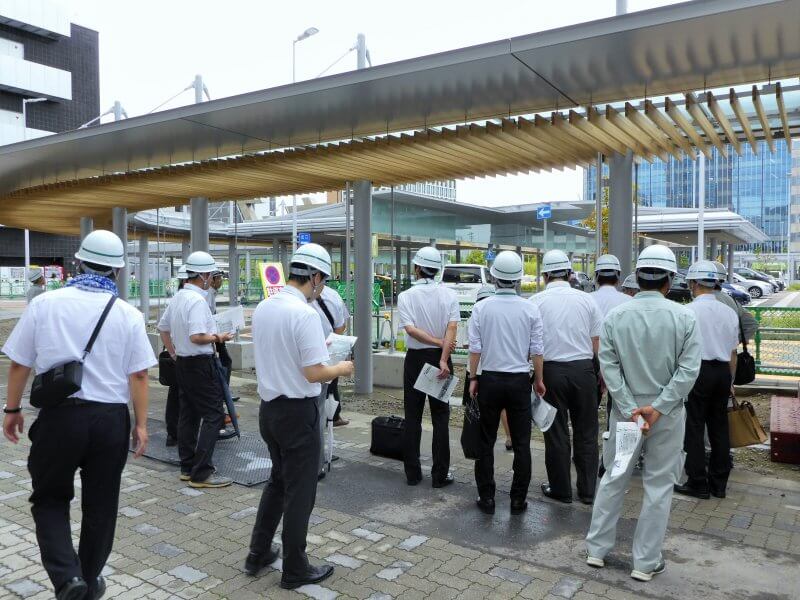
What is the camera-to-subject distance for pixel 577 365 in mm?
5301

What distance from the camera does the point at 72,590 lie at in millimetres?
3332

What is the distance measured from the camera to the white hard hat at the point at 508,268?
Result: 506 centimetres

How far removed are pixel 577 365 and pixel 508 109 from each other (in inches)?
109

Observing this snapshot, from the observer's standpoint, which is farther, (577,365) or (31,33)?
(31,33)

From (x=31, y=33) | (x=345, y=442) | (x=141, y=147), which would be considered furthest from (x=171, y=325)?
(x=31, y=33)

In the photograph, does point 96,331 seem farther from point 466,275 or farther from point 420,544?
point 466,275

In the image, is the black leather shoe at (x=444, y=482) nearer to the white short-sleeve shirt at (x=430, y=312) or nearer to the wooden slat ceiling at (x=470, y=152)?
the white short-sleeve shirt at (x=430, y=312)

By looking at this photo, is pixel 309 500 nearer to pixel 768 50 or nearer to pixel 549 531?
pixel 549 531

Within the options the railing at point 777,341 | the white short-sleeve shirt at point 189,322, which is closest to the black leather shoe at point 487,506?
the white short-sleeve shirt at point 189,322

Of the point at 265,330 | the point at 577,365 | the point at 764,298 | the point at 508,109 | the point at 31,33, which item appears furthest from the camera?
the point at 31,33

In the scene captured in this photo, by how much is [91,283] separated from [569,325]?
3.42 meters

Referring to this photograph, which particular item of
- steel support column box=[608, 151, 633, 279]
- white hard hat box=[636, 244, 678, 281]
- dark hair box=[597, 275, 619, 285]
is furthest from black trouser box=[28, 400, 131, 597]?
steel support column box=[608, 151, 633, 279]

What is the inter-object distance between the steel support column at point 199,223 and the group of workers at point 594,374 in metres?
6.84

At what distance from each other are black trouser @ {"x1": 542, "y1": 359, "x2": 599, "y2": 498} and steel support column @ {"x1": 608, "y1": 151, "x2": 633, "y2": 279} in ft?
8.20
